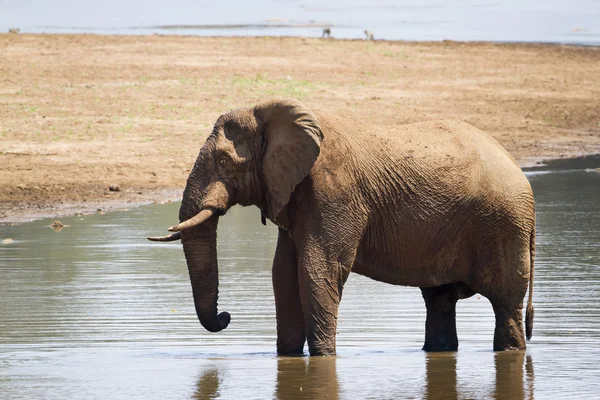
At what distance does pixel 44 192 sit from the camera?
699 inches

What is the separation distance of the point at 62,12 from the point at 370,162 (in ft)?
190

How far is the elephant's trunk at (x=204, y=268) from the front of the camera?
9.20 metres

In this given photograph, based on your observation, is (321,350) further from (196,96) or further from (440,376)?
(196,96)

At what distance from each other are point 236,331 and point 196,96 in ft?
49.6

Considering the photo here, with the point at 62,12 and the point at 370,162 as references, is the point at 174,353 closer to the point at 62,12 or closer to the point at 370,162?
the point at 370,162

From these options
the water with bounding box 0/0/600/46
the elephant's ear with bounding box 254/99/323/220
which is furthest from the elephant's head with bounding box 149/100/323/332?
the water with bounding box 0/0/600/46

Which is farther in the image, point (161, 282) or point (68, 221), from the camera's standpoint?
point (68, 221)

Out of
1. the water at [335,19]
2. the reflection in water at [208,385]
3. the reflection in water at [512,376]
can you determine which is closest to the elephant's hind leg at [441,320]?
the reflection in water at [512,376]

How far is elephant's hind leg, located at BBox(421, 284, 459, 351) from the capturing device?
32.1 ft

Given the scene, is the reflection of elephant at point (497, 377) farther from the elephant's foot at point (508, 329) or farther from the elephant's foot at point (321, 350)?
the elephant's foot at point (321, 350)

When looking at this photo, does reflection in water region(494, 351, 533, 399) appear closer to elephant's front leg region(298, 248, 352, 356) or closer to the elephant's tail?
the elephant's tail

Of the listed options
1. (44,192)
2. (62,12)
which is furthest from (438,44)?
(62,12)

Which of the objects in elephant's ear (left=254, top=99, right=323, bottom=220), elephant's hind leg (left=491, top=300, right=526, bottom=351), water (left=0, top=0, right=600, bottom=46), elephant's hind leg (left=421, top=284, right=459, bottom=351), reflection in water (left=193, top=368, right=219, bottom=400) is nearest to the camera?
reflection in water (left=193, top=368, right=219, bottom=400)

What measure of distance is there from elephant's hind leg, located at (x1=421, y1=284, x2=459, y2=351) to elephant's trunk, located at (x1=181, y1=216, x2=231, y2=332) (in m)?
1.52
